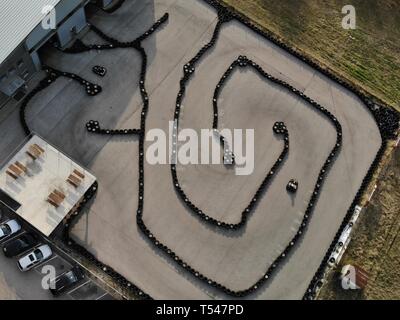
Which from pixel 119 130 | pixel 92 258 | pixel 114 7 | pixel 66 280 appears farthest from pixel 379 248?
pixel 114 7

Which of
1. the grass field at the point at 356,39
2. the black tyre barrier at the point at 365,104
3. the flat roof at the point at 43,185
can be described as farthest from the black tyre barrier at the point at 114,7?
the flat roof at the point at 43,185

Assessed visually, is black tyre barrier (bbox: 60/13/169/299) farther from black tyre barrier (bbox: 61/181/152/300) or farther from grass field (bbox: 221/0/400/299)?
grass field (bbox: 221/0/400/299)

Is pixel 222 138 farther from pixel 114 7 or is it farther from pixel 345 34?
pixel 114 7

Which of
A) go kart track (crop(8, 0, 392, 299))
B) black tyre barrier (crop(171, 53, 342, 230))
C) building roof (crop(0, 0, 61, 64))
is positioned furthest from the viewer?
black tyre barrier (crop(171, 53, 342, 230))

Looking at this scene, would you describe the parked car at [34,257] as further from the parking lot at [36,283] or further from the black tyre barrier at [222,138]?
the black tyre barrier at [222,138]

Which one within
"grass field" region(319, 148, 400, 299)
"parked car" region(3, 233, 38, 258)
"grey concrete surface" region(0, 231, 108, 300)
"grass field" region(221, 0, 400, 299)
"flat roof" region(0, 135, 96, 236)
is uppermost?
"grass field" region(221, 0, 400, 299)

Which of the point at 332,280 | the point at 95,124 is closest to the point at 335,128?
the point at 332,280

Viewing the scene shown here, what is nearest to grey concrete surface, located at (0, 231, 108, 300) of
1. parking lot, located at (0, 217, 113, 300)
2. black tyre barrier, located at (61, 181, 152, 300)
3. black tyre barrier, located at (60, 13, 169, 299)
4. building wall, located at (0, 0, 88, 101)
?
parking lot, located at (0, 217, 113, 300)
